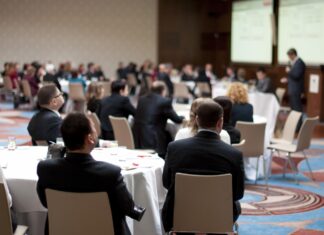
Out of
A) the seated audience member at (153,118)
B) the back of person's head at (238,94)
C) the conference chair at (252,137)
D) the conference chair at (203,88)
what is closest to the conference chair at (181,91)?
A: the conference chair at (203,88)

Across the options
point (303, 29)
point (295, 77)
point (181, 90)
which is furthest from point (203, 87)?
point (295, 77)

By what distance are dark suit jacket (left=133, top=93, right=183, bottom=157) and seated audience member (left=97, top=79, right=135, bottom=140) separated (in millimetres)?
252

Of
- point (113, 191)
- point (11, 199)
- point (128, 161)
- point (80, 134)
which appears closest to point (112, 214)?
point (113, 191)

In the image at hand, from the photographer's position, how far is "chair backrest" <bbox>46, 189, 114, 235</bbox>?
3229 millimetres

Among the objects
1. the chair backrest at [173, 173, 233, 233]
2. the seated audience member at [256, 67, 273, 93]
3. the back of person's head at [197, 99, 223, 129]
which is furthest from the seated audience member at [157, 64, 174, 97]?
the chair backrest at [173, 173, 233, 233]

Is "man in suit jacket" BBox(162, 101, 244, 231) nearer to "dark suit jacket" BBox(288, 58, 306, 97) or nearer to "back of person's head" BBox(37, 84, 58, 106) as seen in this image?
"back of person's head" BBox(37, 84, 58, 106)

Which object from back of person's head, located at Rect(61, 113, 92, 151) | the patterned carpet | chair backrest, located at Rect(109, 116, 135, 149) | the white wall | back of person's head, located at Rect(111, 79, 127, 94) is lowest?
the patterned carpet

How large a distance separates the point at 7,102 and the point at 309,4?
9.22 metres

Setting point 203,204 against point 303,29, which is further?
point 303,29

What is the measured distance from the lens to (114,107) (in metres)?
7.84

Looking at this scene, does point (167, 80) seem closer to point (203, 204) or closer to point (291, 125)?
point (291, 125)

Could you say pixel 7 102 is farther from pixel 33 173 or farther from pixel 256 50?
pixel 33 173

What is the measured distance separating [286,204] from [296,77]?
6.55 meters

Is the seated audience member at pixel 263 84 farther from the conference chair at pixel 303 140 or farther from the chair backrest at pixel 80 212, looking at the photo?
the chair backrest at pixel 80 212
